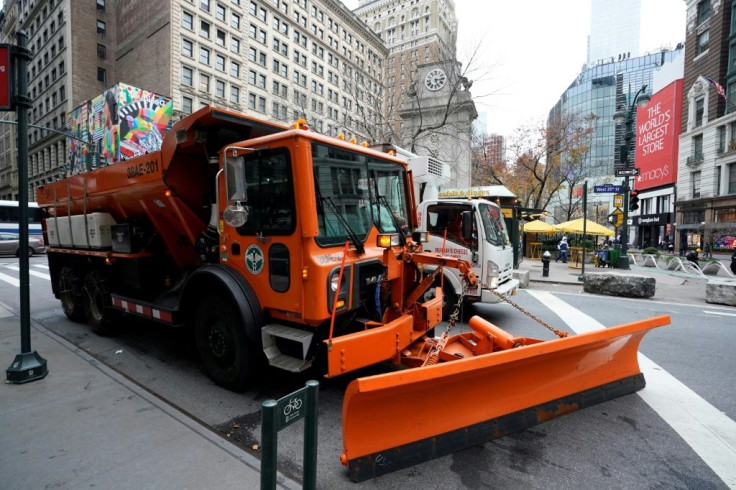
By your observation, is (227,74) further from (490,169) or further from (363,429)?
(363,429)

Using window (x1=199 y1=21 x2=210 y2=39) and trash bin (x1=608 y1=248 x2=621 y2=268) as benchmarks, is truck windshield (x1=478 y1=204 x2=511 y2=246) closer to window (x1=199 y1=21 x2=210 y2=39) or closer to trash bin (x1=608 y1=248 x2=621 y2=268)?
trash bin (x1=608 y1=248 x2=621 y2=268)

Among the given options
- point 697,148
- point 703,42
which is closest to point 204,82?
point 703,42

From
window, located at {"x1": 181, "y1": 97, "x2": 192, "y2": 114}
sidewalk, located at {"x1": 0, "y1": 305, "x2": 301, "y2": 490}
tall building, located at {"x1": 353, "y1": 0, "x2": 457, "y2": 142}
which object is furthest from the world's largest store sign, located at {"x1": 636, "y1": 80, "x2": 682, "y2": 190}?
sidewalk, located at {"x1": 0, "y1": 305, "x2": 301, "y2": 490}

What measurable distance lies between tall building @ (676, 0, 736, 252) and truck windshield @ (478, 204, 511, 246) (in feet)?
112

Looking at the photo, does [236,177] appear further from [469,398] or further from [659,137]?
[659,137]

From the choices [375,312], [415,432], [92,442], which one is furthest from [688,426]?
[92,442]

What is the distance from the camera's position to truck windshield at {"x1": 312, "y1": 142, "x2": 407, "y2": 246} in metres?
3.59

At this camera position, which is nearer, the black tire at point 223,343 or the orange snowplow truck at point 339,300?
the orange snowplow truck at point 339,300

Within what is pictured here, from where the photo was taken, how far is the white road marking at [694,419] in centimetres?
293

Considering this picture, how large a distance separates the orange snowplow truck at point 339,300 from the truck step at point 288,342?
2 cm

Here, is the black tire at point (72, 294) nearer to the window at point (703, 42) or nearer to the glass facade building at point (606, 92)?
the window at point (703, 42)

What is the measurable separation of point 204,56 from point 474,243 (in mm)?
45850

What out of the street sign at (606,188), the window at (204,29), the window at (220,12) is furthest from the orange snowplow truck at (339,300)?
the window at (220,12)

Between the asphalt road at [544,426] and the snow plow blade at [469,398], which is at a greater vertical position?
the snow plow blade at [469,398]
